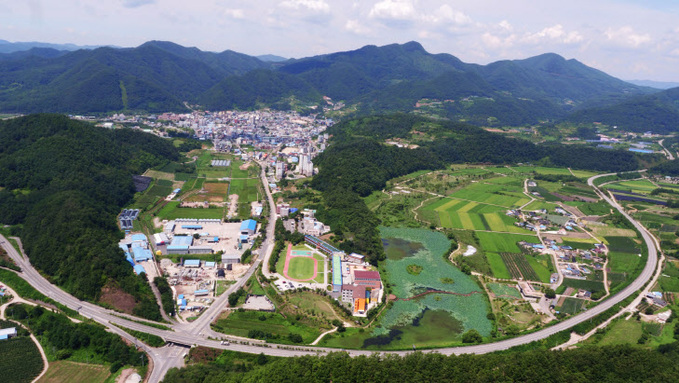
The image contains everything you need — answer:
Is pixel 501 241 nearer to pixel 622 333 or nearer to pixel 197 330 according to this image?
pixel 622 333

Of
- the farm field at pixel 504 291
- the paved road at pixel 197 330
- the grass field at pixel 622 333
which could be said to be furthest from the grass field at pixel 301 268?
the grass field at pixel 622 333

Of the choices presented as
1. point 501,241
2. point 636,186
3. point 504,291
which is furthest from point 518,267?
point 636,186

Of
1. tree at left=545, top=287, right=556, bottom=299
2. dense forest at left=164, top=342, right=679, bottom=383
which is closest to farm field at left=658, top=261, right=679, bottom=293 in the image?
tree at left=545, top=287, right=556, bottom=299

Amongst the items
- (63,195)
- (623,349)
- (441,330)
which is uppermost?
(63,195)

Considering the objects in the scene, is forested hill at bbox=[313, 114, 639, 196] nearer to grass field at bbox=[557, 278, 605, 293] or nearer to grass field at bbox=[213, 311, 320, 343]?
grass field at bbox=[557, 278, 605, 293]

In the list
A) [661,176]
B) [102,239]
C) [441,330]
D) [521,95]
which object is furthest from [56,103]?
[521,95]

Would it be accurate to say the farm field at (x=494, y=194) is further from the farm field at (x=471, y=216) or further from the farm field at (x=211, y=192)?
the farm field at (x=211, y=192)

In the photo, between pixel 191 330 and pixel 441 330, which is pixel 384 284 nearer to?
pixel 441 330
